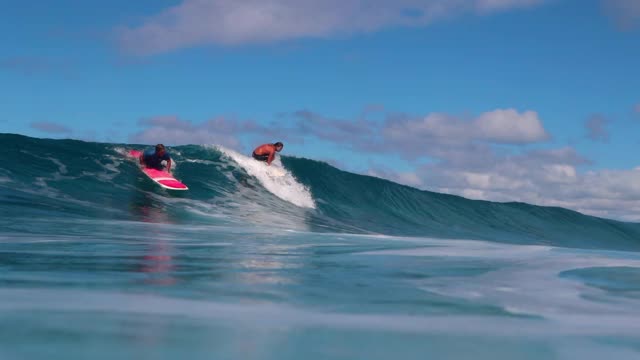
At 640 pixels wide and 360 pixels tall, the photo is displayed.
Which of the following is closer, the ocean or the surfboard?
the ocean

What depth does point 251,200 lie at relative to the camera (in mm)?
16219

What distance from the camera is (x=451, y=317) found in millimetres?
3059

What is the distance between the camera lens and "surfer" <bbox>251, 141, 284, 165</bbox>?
1798 cm

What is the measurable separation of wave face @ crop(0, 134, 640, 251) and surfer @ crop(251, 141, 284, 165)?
21 cm

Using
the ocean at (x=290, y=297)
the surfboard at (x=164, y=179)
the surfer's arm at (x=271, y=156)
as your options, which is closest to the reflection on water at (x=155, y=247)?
the ocean at (x=290, y=297)

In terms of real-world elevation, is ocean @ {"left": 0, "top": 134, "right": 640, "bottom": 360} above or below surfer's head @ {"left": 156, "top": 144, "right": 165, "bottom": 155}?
below

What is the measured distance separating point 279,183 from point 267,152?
889 mm

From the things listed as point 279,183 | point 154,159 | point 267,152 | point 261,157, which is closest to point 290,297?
point 154,159

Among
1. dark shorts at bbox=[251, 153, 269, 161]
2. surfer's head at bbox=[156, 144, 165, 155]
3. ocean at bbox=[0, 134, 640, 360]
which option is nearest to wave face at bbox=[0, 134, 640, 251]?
dark shorts at bbox=[251, 153, 269, 161]

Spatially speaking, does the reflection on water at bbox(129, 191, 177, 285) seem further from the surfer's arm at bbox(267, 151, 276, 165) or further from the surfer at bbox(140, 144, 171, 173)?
the surfer's arm at bbox(267, 151, 276, 165)

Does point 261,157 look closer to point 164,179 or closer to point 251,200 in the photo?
point 251,200

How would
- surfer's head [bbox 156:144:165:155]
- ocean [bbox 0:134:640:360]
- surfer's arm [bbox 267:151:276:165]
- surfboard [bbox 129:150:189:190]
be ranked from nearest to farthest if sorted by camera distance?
ocean [bbox 0:134:640:360], surfer's head [bbox 156:144:165:155], surfboard [bbox 129:150:189:190], surfer's arm [bbox 267:151:276:165]

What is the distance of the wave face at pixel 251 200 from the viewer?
1259cm

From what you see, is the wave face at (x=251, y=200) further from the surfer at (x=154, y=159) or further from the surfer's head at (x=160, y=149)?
the surfer's head at (x=160, y=149)
